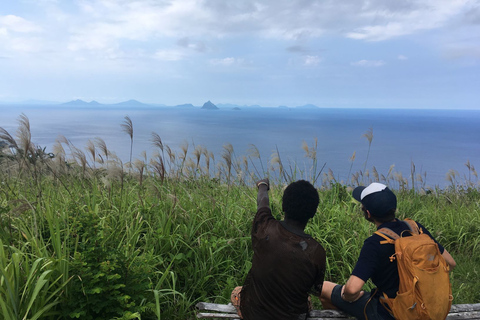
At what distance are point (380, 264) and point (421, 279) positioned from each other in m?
0.29

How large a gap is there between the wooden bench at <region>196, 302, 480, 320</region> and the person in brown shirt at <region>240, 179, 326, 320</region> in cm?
40

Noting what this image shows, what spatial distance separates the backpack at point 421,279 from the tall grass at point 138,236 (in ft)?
5.36

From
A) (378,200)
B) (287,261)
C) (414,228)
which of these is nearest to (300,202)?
(287,261)

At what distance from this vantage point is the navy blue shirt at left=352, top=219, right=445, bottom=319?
2477 mm

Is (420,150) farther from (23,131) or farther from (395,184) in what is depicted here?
(23,131)

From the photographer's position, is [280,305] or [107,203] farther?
[107,203]

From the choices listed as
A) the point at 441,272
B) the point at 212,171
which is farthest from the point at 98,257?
the point at 212,171

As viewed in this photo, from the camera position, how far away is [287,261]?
2326 mm

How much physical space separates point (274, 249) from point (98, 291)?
4.44 ft

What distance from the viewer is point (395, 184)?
31.4 ft

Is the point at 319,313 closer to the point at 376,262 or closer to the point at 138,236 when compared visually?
the point at 376,262

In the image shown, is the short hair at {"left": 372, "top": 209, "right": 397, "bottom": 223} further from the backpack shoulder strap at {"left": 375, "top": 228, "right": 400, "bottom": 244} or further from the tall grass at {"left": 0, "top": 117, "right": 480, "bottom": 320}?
the tall grass at {"left": 0, "top": 117, "right": 480, "bottom": 320}

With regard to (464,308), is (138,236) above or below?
above

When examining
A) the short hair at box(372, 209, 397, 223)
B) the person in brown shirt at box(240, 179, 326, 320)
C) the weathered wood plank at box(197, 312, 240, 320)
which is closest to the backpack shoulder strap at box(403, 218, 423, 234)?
the short hair at box(372, 209, 397, 223)
